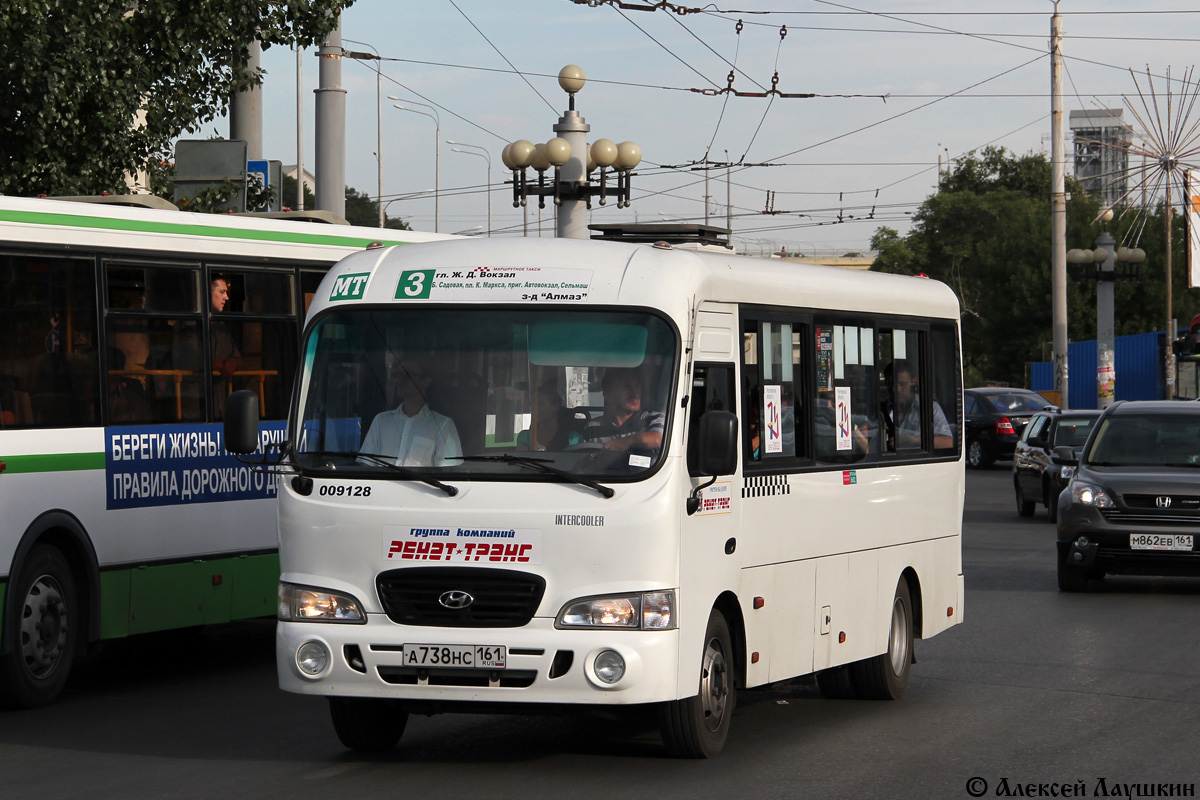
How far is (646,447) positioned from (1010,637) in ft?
21.2

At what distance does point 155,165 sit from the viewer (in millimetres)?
19516

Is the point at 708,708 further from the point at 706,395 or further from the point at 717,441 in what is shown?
the point at 706,395

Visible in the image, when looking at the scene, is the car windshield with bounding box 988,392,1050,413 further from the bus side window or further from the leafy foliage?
the bus side window

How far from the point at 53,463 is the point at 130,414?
2.54 ft

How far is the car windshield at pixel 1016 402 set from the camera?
40.2 meters

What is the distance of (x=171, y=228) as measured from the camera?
11.9m

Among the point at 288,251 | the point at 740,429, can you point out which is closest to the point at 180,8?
the point at 288,251

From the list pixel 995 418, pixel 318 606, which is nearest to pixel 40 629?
pixel 318 606

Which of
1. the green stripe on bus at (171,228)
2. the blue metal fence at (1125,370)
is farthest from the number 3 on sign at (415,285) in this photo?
the blue metal fence at (1125,370)

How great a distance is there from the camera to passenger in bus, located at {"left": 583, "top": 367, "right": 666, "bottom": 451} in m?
8.09

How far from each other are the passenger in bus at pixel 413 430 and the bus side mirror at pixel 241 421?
1.77 feet

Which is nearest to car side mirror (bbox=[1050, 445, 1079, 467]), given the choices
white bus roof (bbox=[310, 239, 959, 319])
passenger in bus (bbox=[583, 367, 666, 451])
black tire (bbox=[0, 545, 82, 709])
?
white bus roof (bbox=[310, 239, 959, 319])

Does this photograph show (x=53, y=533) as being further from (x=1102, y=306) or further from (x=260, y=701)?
(x=1102, y=306)

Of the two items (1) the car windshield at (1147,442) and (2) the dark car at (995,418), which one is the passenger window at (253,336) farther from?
(2) the dark car at (995,418)
